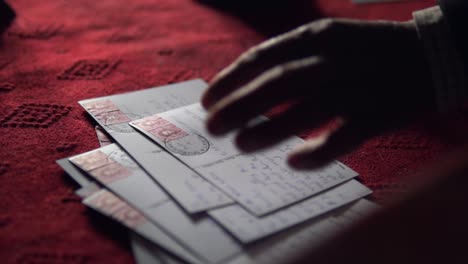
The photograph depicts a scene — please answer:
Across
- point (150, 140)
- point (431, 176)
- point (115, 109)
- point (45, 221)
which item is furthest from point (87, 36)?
point (431, 176)

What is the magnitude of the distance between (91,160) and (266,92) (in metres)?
0.27

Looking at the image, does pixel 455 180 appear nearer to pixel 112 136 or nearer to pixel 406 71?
pixel 406 71

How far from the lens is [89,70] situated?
2.84ft

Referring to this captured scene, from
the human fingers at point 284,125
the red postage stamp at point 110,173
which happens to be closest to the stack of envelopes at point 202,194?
the red postage stamp at point 110,173

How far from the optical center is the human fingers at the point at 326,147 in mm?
454

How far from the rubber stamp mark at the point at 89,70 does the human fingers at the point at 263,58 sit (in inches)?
17.2

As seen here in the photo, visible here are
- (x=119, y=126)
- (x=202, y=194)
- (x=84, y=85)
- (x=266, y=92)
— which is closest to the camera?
(x=266, y=92)

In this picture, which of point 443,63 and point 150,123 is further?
point 150,123

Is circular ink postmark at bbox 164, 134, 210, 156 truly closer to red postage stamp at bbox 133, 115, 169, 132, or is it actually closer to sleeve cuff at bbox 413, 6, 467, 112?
red postage stamp at bbox 133, 115, 169, 132

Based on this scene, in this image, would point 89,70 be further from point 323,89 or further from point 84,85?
point 323,89

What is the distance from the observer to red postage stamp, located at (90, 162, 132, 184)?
0.56 m

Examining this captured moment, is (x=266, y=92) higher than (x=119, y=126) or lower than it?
higher

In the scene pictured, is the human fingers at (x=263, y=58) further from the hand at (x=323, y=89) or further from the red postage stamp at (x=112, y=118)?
the red postage stamp at (x=112, y=118)

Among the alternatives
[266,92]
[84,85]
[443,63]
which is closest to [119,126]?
[84,85]
